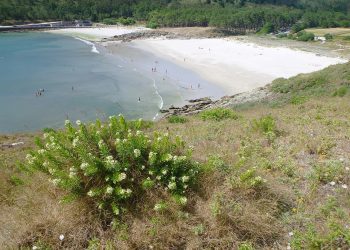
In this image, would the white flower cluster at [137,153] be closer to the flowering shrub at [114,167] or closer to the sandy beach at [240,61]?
the flowering shrub at [114,167]

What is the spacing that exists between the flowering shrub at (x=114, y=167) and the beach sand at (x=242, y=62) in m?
41.2

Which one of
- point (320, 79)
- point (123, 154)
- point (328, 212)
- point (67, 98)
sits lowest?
point (67, 98)

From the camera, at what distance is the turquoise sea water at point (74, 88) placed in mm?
39312

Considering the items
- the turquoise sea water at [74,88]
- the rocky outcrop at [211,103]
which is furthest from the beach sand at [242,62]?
the turquoise sea water at [74,88]

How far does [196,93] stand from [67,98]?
17.4 meters

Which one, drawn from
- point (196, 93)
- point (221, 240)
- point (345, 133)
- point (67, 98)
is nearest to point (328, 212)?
point (221, 240)

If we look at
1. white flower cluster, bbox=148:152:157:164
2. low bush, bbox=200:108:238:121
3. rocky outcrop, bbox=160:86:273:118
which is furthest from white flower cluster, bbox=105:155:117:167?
rocky outcrop, bbox=160:86:273:118

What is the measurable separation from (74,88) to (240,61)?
3397 cm

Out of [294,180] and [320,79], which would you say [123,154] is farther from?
[320,79]

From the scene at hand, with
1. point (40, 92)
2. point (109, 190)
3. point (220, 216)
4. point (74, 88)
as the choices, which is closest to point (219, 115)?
point (220, 216)

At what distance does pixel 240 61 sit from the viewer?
6931 cm

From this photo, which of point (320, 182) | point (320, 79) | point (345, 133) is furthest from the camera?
point (320, 79)

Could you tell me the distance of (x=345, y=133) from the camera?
10.6 metres

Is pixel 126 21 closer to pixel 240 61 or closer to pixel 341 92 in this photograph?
pixel 240 61
